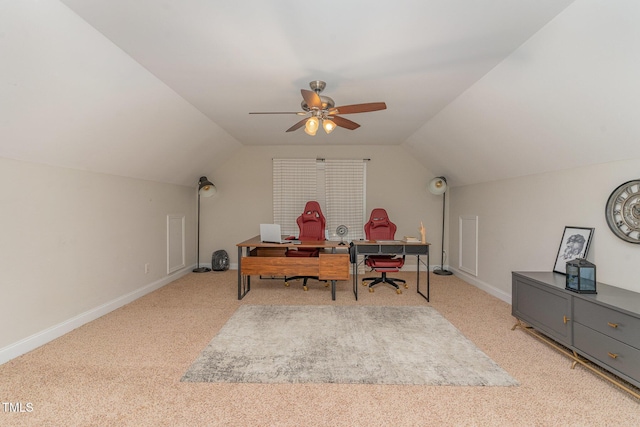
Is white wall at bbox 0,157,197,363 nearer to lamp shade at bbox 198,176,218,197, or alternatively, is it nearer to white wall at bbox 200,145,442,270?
lamp shade at bbox 198,176,218,197

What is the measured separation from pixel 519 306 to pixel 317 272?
232cm

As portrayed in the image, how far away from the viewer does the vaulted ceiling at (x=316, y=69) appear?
1.94m

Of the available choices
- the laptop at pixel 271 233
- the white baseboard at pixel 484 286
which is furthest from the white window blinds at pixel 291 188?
the white baseboard at pixel 484 286

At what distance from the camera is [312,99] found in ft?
8.61

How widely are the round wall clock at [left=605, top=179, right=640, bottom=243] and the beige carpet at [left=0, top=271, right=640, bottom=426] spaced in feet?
3.83

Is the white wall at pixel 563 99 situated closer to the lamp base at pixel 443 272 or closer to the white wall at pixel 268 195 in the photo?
the white wall at pixel 268 195

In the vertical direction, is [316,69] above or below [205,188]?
above

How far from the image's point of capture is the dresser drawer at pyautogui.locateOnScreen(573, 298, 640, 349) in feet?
6.35

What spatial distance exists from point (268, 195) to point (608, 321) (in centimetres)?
516

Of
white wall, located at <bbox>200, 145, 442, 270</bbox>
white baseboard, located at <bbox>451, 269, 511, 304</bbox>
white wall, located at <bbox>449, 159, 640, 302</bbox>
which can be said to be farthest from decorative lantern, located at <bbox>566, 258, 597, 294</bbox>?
white wall, located at <bbox>200, 145, 442, 270</bbox>

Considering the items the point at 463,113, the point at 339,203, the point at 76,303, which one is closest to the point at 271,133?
the point at 339,203

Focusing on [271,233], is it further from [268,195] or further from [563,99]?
[563,99]

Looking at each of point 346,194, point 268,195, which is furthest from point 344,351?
point 268,195

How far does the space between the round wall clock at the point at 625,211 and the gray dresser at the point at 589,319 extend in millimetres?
475
